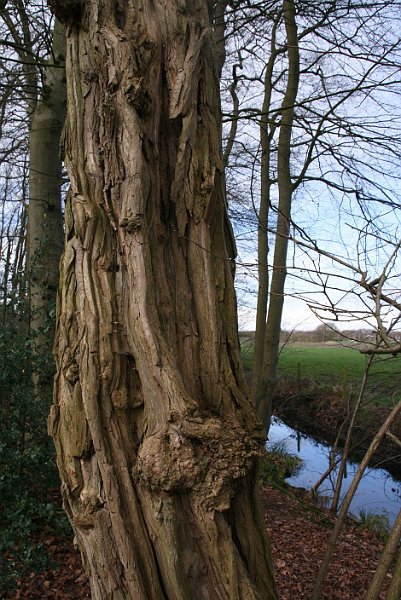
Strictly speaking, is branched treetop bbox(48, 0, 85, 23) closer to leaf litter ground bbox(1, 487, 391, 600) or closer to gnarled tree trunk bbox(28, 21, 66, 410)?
gnarled tree trunk bbox(28, 21, 66, 410)

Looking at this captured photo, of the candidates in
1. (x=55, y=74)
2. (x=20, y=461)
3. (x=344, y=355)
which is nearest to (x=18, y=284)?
(x=20, y=461)

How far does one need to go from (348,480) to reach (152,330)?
8109 millimetres

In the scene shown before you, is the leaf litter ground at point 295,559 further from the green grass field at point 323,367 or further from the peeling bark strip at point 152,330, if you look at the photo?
the green grass field at point 323,367

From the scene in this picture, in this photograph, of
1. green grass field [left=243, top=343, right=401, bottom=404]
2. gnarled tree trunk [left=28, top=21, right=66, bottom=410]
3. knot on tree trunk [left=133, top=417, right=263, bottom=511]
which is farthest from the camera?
green grass field [left=243, top=343, right=401, bottom=404]

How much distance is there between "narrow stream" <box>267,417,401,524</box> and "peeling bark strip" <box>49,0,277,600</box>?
5.14 metres

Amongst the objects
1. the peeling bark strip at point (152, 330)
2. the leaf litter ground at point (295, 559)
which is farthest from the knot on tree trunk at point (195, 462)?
the leaf litter ground at point (295, 559)

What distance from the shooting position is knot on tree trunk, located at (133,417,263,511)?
1970 mm

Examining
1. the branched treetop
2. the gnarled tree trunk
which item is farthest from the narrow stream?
the branched treetop

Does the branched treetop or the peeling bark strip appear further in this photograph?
the branched treetop

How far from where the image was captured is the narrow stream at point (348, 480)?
8.23m

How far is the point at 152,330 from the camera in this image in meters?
2.17

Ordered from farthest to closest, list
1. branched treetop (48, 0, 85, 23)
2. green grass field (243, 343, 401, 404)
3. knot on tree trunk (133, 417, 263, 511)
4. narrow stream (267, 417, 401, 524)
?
green grass field (243, 343, 401, 404), narrow stream (267, 417, 401, 524), branched treetop (48, 0, 85, 23), knot on tree trunk (133, 417, 263, 511)

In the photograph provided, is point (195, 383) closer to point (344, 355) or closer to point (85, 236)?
point (85, 236)

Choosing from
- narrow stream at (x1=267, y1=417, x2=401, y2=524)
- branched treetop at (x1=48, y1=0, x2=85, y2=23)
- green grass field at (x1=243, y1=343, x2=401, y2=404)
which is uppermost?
branched treetop at (x1=48, y1=0, x2=85, y2=23)
